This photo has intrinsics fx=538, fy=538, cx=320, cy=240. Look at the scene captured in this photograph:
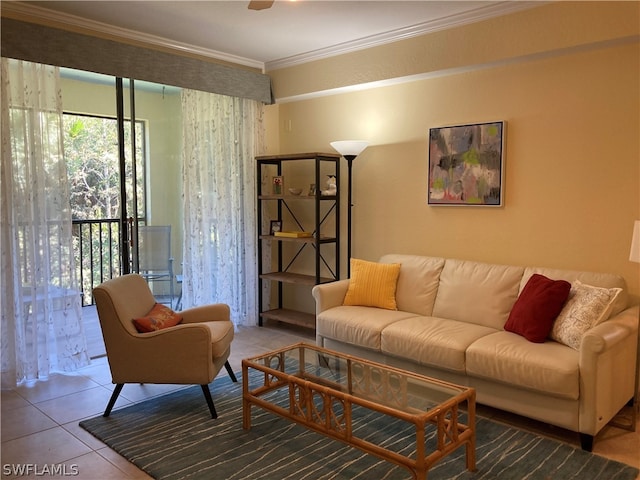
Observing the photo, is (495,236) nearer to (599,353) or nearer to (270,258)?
(599,353)

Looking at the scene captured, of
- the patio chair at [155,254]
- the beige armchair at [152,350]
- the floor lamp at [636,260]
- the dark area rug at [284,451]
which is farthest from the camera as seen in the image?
the patio chair at [155,254]

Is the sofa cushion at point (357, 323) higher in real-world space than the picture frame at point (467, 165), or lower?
lower

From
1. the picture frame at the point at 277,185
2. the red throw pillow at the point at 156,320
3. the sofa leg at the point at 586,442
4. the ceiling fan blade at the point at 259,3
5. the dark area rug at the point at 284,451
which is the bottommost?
the dark area rug at the point at 284,451

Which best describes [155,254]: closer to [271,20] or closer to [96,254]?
[96,254]

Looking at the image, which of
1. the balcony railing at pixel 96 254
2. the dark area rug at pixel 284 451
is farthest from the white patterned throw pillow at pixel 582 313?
the balcony railing at pixel 96 254

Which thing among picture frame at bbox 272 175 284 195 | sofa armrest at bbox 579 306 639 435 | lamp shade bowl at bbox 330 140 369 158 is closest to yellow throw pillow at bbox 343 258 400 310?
lamp shade bowl at bbox 330 140 369 158

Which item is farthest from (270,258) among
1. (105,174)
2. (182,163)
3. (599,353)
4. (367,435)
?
(599,353)

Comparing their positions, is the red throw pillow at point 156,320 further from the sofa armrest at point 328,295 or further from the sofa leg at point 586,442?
the sofa leg at point 586,442

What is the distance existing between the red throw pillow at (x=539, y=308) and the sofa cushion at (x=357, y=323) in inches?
35.4

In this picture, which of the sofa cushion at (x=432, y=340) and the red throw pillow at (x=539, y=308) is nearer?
the red throw pillow at (x=539, y=308)

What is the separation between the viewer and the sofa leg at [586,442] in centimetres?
290

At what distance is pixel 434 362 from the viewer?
350cm

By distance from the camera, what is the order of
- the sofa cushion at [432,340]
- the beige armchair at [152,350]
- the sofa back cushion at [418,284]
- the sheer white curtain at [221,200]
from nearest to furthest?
1. the beige armchair at [152,350]
2. the sofa cushion at [432,340]
3. the sofa back cushion at [418,284]
4. the sheer white curtain at [221,200]

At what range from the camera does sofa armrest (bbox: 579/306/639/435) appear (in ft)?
9.37
